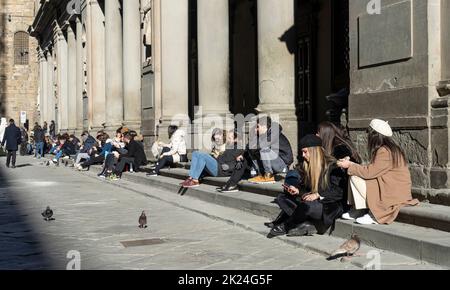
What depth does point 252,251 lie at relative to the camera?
22.6ft

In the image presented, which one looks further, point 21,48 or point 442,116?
point 21,48

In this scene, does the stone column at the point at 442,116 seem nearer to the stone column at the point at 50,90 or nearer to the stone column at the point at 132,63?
the stone column at the point at 132,63

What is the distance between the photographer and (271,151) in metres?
10.5

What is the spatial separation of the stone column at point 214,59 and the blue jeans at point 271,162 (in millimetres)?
4046

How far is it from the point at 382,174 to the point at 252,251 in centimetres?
153

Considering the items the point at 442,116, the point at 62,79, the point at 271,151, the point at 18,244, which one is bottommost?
the point at 18,244

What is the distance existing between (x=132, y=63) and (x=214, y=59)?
240 inches

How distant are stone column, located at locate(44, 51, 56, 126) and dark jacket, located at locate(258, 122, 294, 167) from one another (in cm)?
3174

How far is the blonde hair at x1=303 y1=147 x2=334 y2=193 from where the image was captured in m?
7.19


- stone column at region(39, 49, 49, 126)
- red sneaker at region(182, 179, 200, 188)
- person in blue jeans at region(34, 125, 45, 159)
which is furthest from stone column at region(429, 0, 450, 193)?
stone column at region(39, 49, 49, 126)

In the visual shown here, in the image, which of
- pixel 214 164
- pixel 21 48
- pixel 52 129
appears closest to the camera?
pixel 214 164

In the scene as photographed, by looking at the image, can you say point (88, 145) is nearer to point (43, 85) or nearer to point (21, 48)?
point (43, 85)

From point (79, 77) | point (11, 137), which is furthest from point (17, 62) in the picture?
point (11, 137)

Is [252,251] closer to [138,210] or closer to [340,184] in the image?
[340,184]
